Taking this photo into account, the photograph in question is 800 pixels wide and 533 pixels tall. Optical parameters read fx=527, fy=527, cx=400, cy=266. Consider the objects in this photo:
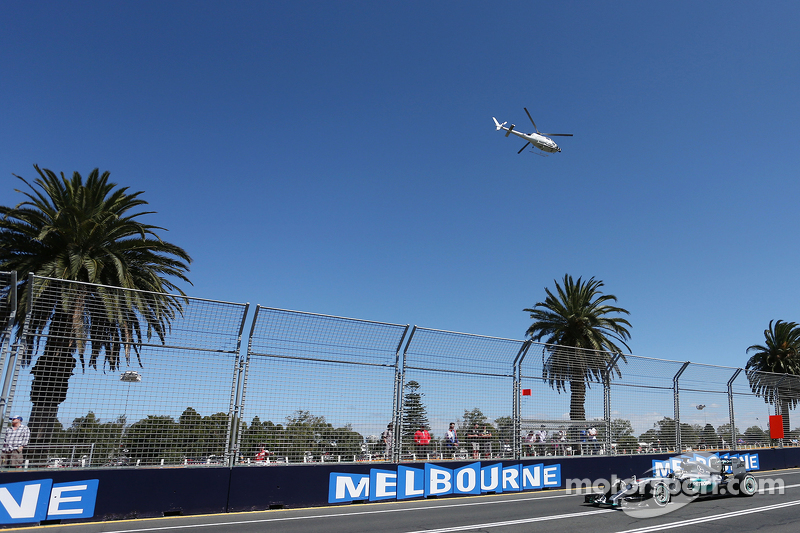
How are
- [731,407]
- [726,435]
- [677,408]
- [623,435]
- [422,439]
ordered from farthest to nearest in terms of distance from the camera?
[731,407] → [726,435] → [677,408] → [623,435] → [422,439]

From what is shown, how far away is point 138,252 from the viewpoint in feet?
60.0

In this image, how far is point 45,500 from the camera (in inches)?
311

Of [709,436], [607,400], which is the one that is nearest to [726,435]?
[709,436]

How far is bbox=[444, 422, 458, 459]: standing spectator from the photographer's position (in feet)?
38.3

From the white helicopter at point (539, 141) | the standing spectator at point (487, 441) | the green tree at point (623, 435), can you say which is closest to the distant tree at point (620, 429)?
the green tree at point (623, 435)

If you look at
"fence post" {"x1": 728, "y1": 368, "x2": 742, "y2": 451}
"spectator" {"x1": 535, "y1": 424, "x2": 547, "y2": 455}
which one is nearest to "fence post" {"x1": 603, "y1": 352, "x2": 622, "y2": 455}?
"spectator" {"x1": 535, "y1": 424, "x2": 547, "y2": 455}

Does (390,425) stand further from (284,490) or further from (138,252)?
(138,252)

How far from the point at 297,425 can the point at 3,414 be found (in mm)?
4467

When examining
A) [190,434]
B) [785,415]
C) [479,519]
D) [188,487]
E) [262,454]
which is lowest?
Result: [479,519]

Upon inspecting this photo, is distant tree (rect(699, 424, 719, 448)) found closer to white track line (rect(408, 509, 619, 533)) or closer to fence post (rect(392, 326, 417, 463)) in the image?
white track line (rect(408, 509, 619, 533))

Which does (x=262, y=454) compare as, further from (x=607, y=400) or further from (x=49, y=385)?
(x=607, y=400)

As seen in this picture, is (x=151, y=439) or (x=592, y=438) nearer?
(x=151, y=439)

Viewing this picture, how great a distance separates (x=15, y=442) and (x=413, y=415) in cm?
702

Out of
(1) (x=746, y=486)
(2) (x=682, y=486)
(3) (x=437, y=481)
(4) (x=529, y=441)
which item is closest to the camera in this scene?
(2) (x=682, y=486)
